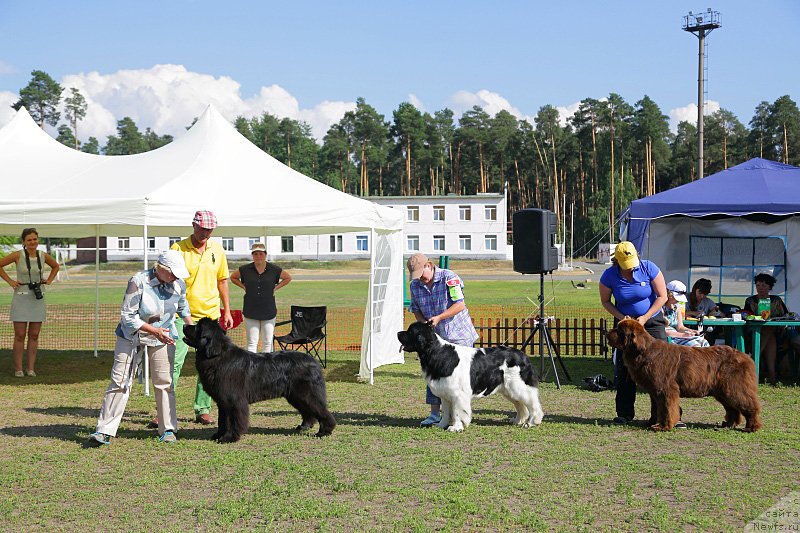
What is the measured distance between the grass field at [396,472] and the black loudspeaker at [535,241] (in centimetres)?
197

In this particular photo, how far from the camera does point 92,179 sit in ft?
31.4

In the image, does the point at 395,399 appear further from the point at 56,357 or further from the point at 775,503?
the point at 56,357

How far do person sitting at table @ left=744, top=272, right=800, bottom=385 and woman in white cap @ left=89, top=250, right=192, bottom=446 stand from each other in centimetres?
743

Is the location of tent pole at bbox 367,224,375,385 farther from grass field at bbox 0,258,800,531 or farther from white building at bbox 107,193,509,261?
white building at bbox 107,193,509,261

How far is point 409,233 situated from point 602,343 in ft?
151

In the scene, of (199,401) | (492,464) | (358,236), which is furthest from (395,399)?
(358,236)

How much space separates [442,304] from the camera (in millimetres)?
7238

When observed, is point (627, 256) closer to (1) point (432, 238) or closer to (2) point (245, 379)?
(2) point (245, 379)

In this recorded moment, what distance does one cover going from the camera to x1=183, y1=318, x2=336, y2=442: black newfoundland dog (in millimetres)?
6434

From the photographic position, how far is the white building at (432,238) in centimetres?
5694

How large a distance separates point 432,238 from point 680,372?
169 ft

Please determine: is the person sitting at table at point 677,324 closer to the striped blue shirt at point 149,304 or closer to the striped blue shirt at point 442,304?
the striped blue shirt at point 442,304

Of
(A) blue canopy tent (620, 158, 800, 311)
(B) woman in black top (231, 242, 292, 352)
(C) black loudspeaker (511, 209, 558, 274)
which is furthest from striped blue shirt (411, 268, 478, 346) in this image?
(A) blue canopy tent (620, 158, 800, 311)

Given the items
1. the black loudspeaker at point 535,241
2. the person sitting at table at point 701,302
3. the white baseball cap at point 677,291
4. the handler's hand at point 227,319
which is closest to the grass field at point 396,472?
the handler's hand at point 227,319
